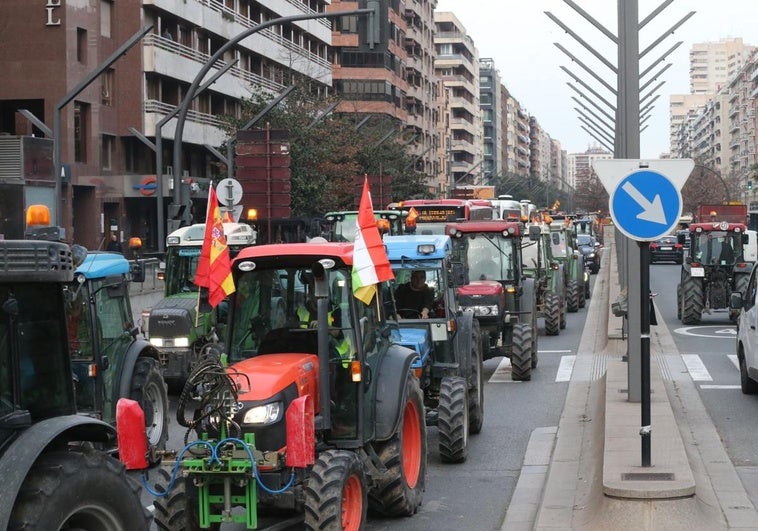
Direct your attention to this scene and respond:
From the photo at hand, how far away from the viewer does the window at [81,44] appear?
46.3m

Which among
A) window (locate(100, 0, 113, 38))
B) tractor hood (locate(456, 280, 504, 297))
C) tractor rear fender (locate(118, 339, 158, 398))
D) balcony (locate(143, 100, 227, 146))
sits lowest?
tractor rear fender (locate(118, 339, 158, 398))

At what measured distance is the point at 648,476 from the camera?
921cm

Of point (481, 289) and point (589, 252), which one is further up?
point (481, 289)

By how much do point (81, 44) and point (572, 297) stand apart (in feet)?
72.9

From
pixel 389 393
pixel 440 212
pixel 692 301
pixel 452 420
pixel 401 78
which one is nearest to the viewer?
pixel 389 393

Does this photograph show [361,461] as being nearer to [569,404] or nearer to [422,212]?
[569,404]

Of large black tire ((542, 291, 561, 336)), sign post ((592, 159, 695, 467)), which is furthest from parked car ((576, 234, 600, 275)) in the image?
sign post ((592, 159, 695, 467))

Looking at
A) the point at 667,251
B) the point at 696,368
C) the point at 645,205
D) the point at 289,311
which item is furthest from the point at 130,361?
the point at 667,251

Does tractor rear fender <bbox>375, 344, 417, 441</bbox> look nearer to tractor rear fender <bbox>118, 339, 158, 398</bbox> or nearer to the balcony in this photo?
tractor rear fender <bbox>118, 339, 158, 398</bbox>

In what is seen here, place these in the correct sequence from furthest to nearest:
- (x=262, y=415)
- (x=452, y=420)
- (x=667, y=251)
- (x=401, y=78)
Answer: (x=401, y=78)
(x=667, y=251)
(x=452, y=420)
(x=262, y=415)

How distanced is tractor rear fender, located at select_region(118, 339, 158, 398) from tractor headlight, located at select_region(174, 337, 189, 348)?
431 cm

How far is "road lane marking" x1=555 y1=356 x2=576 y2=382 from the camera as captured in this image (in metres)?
19.1

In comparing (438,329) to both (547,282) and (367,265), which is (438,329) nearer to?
(367,265)

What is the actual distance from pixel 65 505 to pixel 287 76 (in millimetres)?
59016
